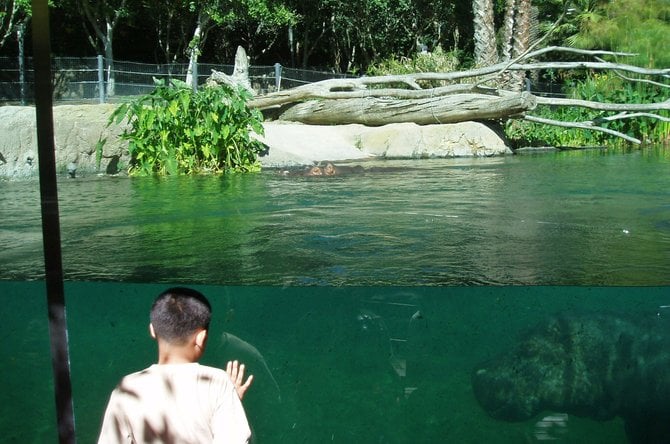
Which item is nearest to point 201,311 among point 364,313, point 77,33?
point 364,313

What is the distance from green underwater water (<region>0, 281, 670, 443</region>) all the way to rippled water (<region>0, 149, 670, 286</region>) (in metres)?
1.28

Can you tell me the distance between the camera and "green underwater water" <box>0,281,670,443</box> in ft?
15.3

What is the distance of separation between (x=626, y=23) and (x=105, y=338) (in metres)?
21.4

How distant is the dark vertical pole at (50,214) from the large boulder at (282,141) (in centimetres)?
1052

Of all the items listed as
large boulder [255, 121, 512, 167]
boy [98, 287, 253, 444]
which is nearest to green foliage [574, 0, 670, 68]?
large boulder [255, 121, 512, 167]

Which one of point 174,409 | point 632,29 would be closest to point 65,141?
point 174,409

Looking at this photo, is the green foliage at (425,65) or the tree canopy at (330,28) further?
the tree canopy at (330,28)

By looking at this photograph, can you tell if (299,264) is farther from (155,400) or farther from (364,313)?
(155,400)

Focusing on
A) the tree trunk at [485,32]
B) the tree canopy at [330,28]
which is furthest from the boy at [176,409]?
the tree trunk at [485,32]

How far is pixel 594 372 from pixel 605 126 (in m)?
16.0

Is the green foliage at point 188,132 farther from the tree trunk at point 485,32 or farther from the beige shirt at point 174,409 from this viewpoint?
the tree trunk at point 485,32

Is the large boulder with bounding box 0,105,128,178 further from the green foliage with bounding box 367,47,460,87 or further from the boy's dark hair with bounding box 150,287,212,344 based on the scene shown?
the green foliage with bounding box 367,47,460,87

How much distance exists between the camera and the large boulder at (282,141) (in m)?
12.9

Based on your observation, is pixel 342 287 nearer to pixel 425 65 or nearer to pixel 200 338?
pixel 200 338
